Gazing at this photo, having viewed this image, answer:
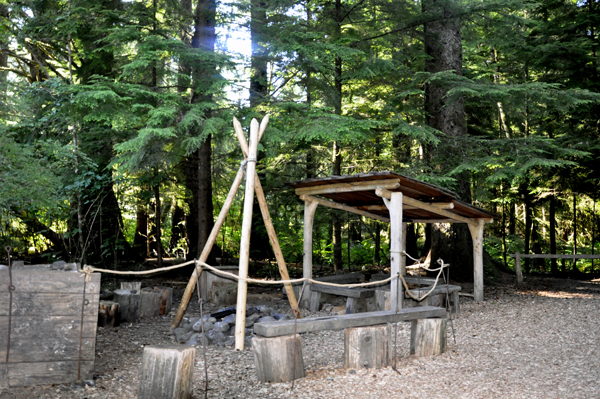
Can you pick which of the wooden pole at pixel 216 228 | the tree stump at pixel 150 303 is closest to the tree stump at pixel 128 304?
the tree stump at pixel 150 303

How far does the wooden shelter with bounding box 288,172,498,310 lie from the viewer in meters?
7.62

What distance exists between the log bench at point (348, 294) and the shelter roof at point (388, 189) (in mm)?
1686

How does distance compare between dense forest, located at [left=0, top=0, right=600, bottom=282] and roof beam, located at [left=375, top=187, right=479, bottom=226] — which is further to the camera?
dense forest, located at [left=0, top=0, right=600, bottom=282]

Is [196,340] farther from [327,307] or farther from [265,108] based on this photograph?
[265,108]

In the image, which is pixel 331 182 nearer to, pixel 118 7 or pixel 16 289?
pixel 16 289

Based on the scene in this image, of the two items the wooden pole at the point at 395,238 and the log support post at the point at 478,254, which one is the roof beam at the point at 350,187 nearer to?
the wooden pole at the point at 395,238

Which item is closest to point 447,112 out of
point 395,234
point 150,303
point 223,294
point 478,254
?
point 478,254

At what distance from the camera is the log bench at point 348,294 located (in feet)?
28.9

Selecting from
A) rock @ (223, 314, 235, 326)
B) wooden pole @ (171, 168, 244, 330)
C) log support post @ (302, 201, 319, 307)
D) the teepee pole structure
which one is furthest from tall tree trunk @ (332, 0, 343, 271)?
rock @ (223, 314, 235, 326)

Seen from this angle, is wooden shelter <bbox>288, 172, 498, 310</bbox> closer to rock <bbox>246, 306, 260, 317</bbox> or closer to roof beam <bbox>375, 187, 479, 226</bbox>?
roof beam <bbox>375, 187, 479, 226</bbox>

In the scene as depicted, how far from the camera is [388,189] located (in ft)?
26.1

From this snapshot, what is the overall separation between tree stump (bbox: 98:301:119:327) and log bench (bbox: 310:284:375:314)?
147 inches

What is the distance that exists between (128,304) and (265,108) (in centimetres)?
440

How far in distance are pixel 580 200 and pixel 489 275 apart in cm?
606
